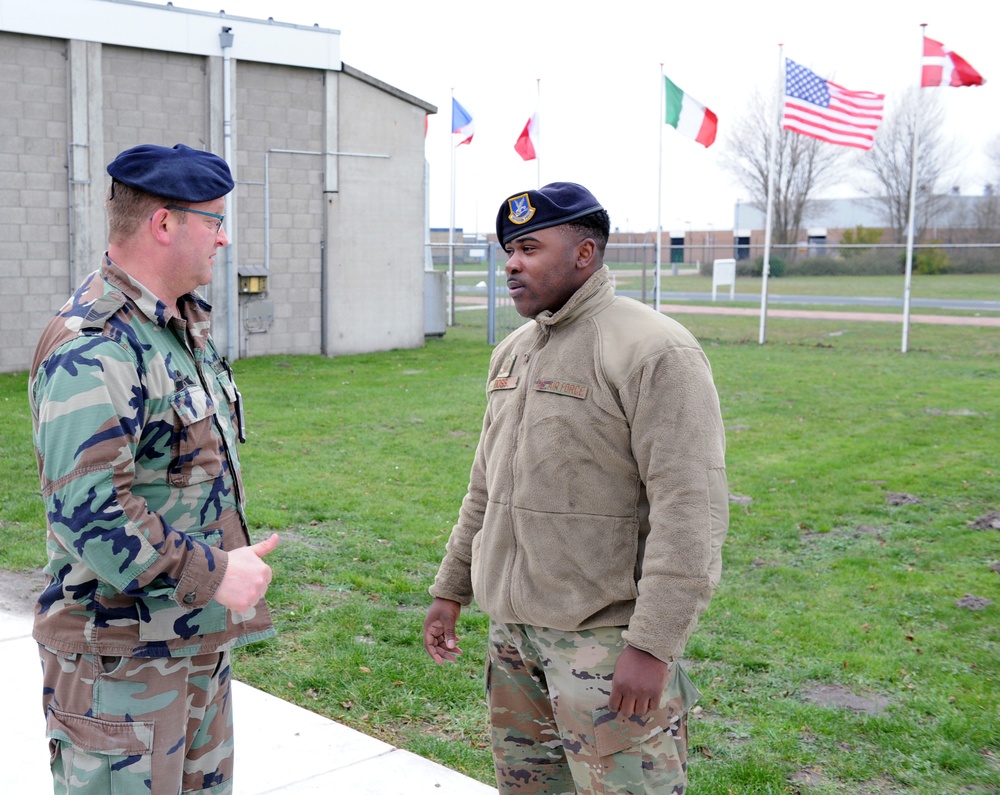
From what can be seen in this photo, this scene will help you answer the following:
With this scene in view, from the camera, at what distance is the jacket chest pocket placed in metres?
2.31

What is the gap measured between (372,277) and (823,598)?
1419 cm

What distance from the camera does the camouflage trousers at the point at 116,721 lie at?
2277 millimetres

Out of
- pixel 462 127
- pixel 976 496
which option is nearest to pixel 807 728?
pixel 976 496

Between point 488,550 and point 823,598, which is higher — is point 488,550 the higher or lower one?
the higher one

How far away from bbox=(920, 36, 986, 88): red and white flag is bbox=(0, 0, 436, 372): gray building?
8669 millimetres

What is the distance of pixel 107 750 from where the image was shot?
89.4 inches

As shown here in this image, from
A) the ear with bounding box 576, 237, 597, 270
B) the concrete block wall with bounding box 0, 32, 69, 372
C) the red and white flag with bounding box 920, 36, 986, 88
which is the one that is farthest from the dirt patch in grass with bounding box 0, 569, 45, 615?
the red and white flag with bounding box 920, 36, 986, 88

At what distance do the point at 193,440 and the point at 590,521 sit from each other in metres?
0.96

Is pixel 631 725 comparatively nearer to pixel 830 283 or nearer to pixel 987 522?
pixel 987 522

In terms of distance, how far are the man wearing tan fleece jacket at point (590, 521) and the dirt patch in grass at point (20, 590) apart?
374 centimetres

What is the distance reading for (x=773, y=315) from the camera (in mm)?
27484

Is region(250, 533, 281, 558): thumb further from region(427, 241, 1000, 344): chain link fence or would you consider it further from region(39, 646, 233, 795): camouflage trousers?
region(427, 241, 1000, 344): chain link fence

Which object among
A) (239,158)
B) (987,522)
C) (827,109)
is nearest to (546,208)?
(987,522)

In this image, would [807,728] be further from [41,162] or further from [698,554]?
[41,162]
